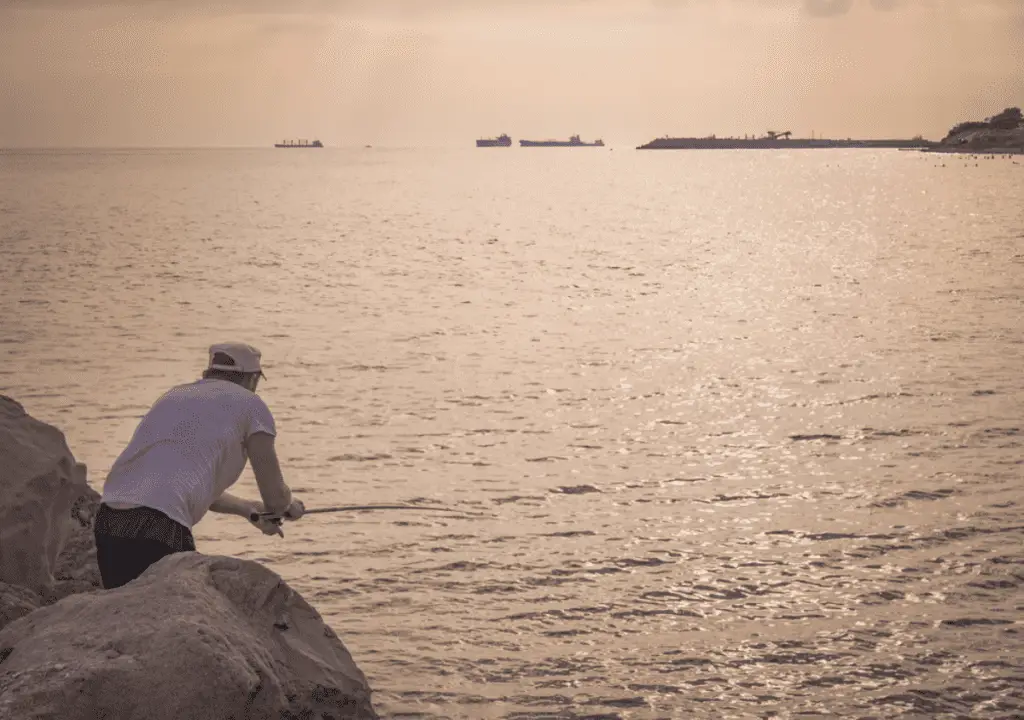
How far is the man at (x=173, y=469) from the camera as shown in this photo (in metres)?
5.82

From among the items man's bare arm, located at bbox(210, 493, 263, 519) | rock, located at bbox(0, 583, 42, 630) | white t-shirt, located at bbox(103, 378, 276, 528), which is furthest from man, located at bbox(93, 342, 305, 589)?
rock, located at bbox(0, 583, 42, 630)

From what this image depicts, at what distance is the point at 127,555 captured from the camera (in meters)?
5.86

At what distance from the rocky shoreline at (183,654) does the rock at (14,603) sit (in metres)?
1.59

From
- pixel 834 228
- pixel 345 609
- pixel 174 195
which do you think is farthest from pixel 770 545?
pixel 174 195

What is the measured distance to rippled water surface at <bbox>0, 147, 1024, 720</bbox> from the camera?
8680mm

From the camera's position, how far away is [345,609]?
31.8 ft

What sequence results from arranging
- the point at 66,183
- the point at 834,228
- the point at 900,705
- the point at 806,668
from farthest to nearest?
the point at 66,183 < the point at 834,228 < the point at 806,668 < the point at 900,705

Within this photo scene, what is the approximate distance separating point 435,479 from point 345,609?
14.0ft

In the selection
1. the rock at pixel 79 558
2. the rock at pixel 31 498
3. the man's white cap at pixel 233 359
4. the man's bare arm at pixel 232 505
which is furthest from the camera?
the rock at pixel 79 558

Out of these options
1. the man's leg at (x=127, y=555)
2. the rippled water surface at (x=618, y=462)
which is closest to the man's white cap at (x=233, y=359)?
the man's leg at (x=127, y=555)

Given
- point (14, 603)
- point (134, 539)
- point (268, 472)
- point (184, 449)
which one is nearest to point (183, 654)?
point (134, 539)

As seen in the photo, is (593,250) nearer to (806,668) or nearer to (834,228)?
(834,228)

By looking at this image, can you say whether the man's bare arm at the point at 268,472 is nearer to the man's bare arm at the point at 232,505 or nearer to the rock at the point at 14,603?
the man's bare arm at the point at 232,505

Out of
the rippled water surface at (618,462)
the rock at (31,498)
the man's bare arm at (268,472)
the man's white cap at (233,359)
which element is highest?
the man's white cap at (233,359)
